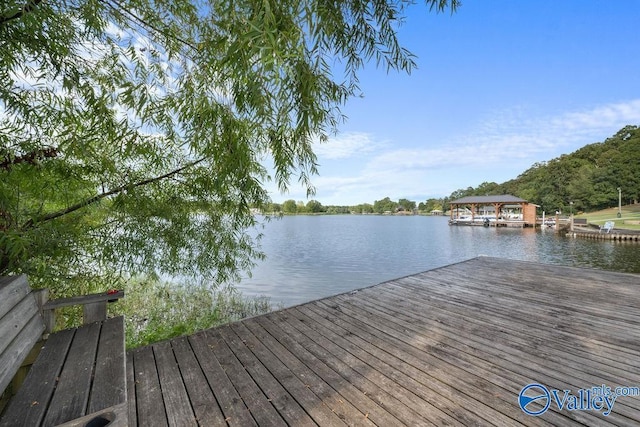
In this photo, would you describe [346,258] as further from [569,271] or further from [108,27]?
[108,27]

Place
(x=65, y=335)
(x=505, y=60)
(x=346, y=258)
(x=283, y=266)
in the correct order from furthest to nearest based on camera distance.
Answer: (x=346, y=258) < (x=283, y=266) < (x=505, y=60) < (x=65, y=335)

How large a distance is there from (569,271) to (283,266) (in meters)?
Answer: 7.49

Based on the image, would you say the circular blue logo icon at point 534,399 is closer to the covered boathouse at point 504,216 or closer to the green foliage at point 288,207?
the green foliage at point 288,207

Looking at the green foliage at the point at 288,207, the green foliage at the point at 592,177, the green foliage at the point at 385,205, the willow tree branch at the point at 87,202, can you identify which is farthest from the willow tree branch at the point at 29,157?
the green foliage at the point at 385,205

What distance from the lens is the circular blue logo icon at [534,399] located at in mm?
1232

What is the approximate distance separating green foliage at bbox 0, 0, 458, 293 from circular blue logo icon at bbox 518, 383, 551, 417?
1650 mm

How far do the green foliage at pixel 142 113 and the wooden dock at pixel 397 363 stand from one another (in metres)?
0.94

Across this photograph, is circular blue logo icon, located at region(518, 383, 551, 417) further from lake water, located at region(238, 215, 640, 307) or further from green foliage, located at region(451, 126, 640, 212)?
green foliage, located at region(451, 126, 640, 212)

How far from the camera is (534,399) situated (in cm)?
130

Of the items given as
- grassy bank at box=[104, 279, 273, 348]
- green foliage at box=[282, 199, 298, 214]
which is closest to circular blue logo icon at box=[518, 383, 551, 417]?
green foliage at box=[282, 199, 298, 214]

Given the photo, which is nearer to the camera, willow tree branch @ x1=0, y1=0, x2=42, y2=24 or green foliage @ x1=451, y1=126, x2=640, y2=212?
willow tree branch @ x1=0, y1=0, x2=42, y2=24

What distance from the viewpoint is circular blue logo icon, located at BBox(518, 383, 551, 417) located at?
1.23m

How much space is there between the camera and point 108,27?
1.73m

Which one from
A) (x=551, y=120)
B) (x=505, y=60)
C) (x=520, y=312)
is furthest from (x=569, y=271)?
(x=551, y=120)
